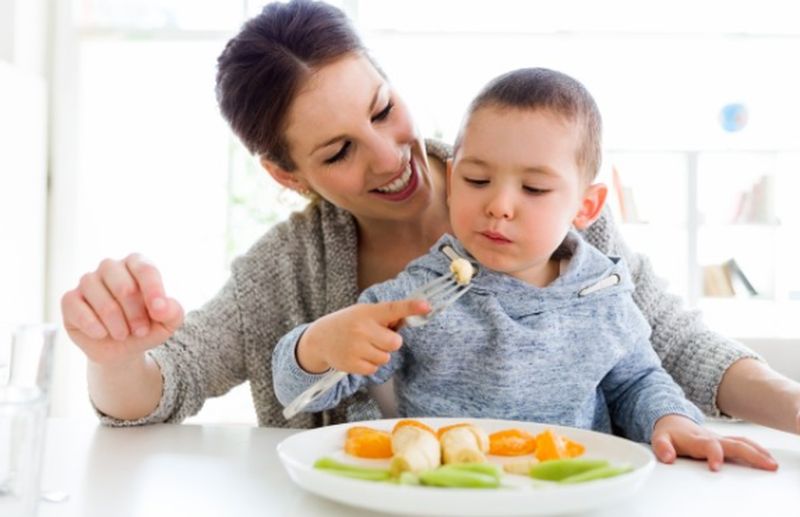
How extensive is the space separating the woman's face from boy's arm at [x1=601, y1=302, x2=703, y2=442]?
44cm

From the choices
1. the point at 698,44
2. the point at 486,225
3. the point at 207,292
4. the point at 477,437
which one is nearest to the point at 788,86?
the point at 698,44

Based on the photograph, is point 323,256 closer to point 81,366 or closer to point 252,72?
point 252,72

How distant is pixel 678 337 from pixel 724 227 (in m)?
3.40

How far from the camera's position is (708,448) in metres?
1.05

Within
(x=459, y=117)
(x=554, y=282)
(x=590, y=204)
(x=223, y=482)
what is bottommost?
(x=223, y=482)

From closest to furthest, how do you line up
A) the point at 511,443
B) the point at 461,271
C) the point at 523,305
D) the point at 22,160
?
1. the point at 511,443
2. the point at 461,271
3. the point at 523,305
4. the point at 22,160

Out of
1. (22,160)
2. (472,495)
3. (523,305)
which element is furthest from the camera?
(22,160)

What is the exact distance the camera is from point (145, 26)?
4574mm

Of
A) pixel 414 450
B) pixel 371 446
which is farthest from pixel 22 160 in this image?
pixel 414 450

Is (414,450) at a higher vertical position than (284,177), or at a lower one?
lower

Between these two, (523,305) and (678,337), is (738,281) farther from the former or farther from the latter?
(523,305)

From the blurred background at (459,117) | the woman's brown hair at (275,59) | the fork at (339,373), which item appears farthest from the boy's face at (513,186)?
the blurred background at (459,117)

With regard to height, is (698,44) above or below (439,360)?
above

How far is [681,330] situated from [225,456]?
2.51ft
